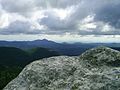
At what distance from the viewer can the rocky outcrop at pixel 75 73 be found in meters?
12.1

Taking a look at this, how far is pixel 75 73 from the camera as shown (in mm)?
13477

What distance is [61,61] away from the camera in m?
14.7

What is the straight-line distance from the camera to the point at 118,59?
14.4 meters

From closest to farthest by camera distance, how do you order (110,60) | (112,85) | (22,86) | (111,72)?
(112,85), (111,72), (22,86), (110,60)

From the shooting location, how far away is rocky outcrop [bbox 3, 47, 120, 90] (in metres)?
12.1

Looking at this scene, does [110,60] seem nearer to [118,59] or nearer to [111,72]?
[118,59]

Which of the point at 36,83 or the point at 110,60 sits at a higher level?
the point at 110,60

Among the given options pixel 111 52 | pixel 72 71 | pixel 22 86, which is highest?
pixel 111 52

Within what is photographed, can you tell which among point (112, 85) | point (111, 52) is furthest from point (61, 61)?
point (112, 85)

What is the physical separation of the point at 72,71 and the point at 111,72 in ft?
7.34

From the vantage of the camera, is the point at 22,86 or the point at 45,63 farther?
the point at 45,63

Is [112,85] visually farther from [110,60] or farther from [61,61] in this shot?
[61,61]

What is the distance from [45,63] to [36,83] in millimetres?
1578

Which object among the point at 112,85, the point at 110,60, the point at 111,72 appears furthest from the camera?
the point at 110,60
